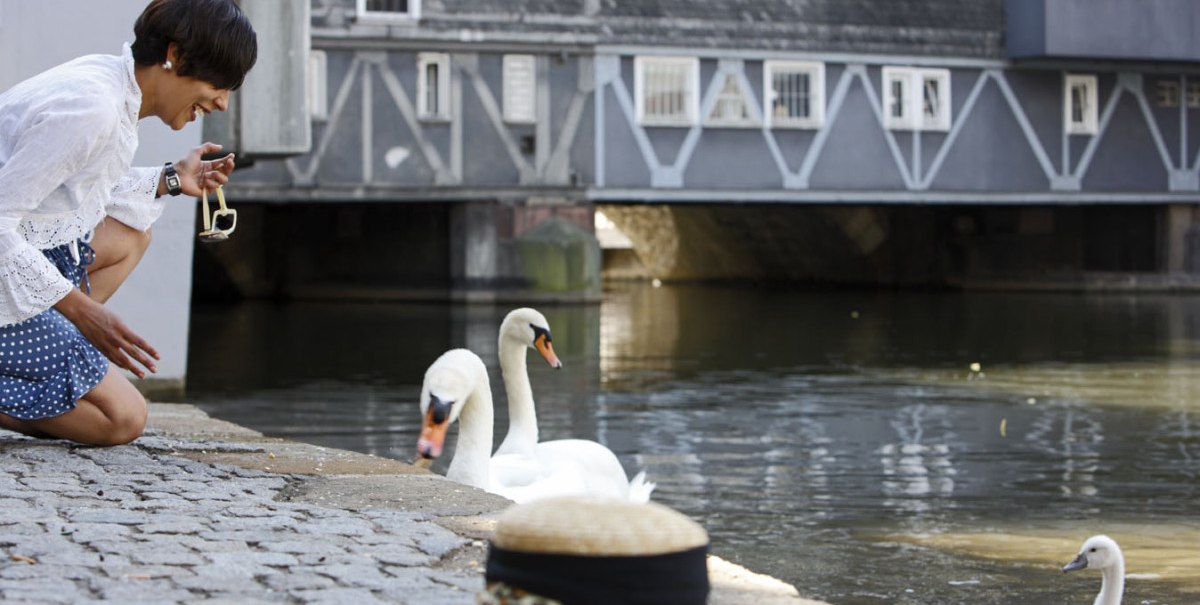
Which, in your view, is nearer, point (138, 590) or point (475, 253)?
point (138, 590)

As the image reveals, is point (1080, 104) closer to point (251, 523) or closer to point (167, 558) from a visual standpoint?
point (251, 523)

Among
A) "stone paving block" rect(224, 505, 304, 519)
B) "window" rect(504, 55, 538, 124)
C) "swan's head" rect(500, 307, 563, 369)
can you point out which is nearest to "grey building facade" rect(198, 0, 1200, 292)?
"window" rect(504, 55, 538, 124)

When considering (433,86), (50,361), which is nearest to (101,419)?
(50,361)

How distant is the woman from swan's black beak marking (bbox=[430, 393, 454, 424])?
1221 millimetres

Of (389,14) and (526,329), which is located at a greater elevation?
(389,14)

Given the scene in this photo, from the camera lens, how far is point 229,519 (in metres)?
4.67

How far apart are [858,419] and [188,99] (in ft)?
27.1

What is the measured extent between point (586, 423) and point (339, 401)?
7.91 feet

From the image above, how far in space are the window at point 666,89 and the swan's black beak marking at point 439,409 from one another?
23.3 metres

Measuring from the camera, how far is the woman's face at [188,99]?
17.0 feet

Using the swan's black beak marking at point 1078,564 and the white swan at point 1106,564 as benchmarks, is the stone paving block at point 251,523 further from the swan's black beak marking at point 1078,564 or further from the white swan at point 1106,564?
the swan's black beak marking at point 1078,564

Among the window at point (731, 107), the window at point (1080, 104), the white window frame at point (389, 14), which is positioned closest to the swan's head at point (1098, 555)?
the white window frame at point (389, 14)

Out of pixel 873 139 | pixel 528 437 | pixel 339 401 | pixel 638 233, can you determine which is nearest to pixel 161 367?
pixel 339 401

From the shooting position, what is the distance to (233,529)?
451 centimetres
